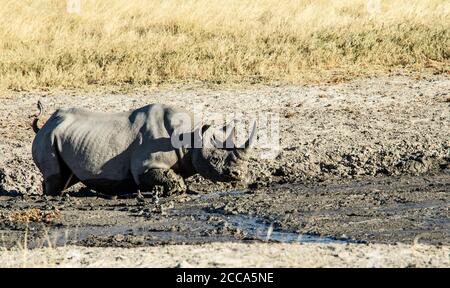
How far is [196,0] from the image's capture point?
23.0 m

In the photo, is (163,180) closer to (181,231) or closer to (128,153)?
(128,153)

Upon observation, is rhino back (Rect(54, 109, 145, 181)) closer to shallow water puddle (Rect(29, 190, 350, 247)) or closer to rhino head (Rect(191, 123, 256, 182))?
rhino head (Rect(191, 123, 256, 182))

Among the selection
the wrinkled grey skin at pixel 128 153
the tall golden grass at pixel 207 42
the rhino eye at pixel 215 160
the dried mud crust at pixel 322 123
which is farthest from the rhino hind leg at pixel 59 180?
the tall golden grass at pixel 207 42

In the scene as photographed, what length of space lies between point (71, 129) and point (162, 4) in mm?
11163

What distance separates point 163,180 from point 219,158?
0.59 metres

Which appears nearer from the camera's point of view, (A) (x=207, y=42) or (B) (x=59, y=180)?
(B) (x=59, y=180)

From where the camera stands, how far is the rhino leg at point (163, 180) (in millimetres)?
11422

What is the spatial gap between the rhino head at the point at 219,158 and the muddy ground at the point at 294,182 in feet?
0.82

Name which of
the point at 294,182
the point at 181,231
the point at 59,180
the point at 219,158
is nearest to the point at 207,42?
the point at 294,182

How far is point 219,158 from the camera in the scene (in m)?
11.4

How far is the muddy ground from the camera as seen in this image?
9875mm

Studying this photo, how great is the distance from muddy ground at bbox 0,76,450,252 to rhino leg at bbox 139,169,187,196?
0.47 ft

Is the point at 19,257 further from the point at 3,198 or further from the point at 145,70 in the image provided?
the point at 145,70

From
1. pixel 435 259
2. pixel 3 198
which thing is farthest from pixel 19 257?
pixel 3 198
